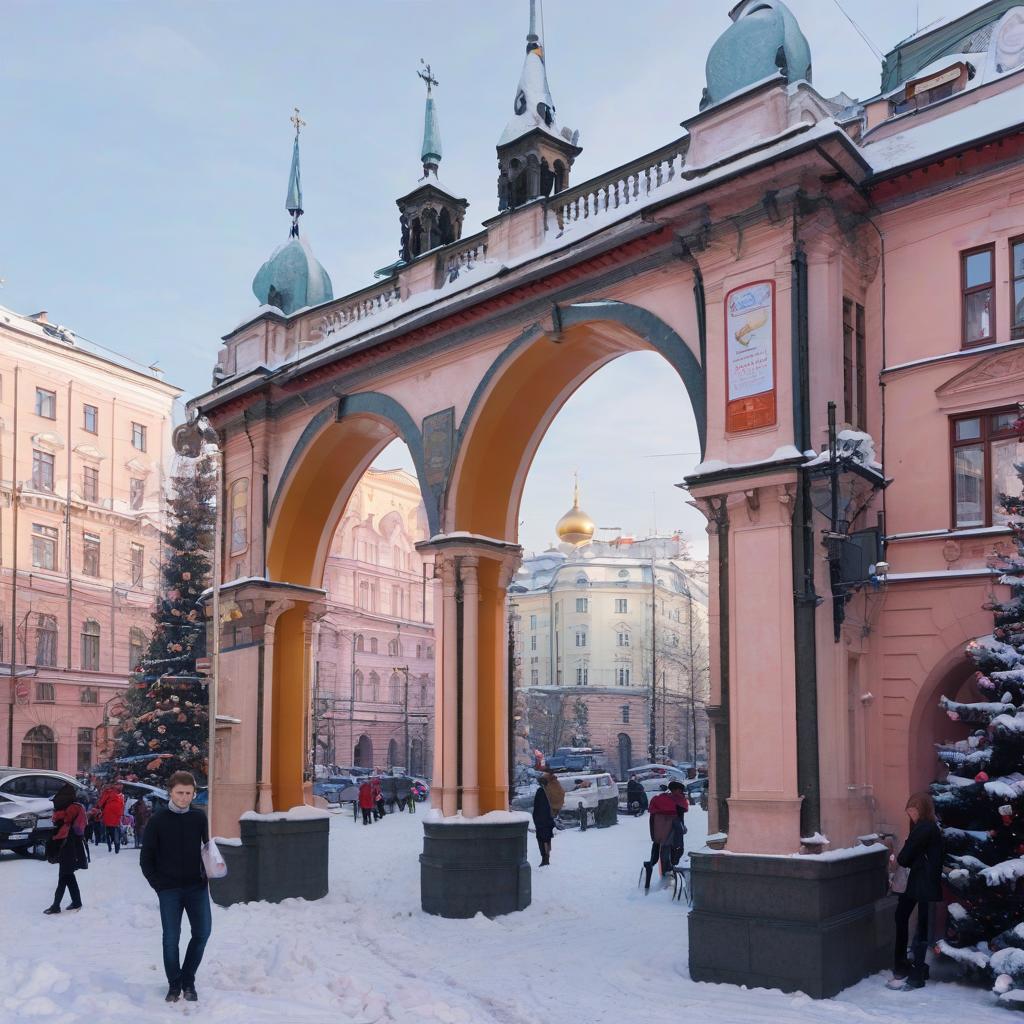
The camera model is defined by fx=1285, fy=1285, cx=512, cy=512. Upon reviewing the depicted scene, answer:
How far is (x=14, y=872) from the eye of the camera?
863 inches

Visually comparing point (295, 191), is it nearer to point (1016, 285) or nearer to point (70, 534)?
point (1016, 285)

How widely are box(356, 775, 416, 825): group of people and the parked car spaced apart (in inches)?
384

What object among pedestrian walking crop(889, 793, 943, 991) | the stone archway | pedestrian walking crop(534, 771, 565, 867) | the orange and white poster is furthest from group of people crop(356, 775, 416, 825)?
pedestrian walking crop(889, 793, 943, 991)

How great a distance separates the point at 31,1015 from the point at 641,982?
227 inches

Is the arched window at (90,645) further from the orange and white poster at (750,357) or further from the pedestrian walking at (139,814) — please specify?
the orange and white poster at (750,357)

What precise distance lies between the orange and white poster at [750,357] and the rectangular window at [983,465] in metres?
2.02

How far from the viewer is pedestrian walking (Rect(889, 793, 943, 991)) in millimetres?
11250

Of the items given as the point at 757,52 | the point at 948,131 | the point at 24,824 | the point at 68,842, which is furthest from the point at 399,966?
the point at 24,824

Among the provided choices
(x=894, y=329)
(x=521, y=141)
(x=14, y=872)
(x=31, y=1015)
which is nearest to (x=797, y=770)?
(x=894, y=329)

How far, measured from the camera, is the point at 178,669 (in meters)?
32.1

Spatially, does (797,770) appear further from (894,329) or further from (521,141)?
(521,141)

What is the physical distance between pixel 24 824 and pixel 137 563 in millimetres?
29570

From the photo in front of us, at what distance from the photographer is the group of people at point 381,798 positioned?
33688 millimetres

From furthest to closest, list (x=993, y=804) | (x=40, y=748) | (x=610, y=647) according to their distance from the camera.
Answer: (x=610, y=647), (x=40, y=748), (x=993, y=804)
